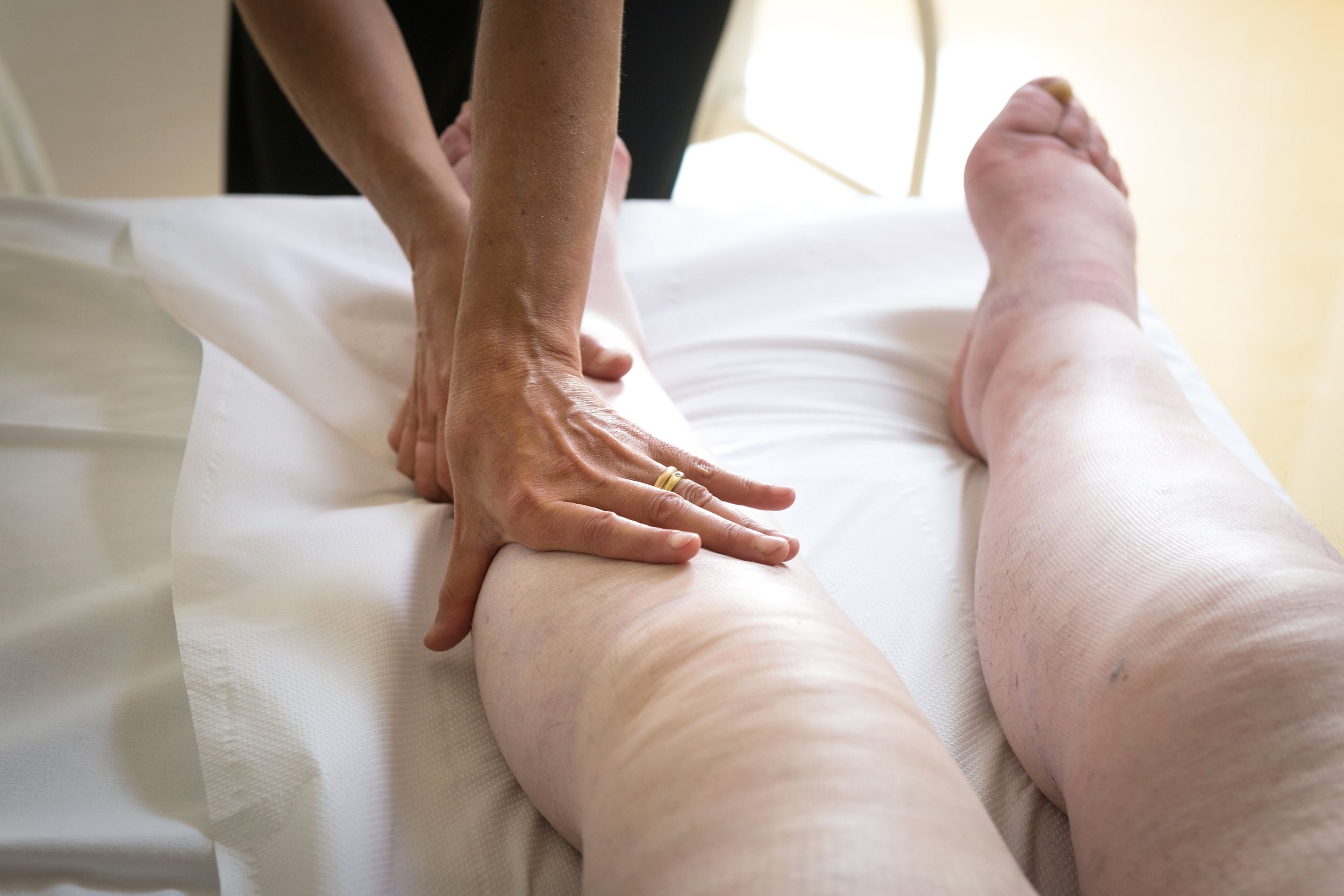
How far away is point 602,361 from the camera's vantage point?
33.1 inches

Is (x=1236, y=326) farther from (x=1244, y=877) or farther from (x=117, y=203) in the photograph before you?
(x=117, y=203)

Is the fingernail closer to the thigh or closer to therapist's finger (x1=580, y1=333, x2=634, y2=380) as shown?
the thigh

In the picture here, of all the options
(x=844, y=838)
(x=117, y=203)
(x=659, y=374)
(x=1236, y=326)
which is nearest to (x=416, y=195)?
(x=659, y=374)

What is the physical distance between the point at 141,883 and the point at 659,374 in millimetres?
748

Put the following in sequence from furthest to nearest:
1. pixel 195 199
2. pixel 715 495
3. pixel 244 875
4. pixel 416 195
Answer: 1. pixel 195 199
2. pixel 416 195
3. pixel 715 495
4. pixel 244 875

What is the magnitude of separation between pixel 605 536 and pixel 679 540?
54 mm

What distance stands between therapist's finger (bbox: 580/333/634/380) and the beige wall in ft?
6.95

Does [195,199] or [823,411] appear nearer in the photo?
[823,411]

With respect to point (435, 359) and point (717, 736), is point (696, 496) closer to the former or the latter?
point (717, 736)

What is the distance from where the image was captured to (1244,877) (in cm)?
47

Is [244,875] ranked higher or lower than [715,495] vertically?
lower

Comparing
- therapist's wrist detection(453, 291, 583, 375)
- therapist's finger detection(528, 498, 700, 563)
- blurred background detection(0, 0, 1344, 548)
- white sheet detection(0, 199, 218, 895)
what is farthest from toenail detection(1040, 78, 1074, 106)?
white sheet detection(0, 199, 218, 895)

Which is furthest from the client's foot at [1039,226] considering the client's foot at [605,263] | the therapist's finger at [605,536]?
the therapist's finger at [605,536]

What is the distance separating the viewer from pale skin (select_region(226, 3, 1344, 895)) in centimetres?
45
